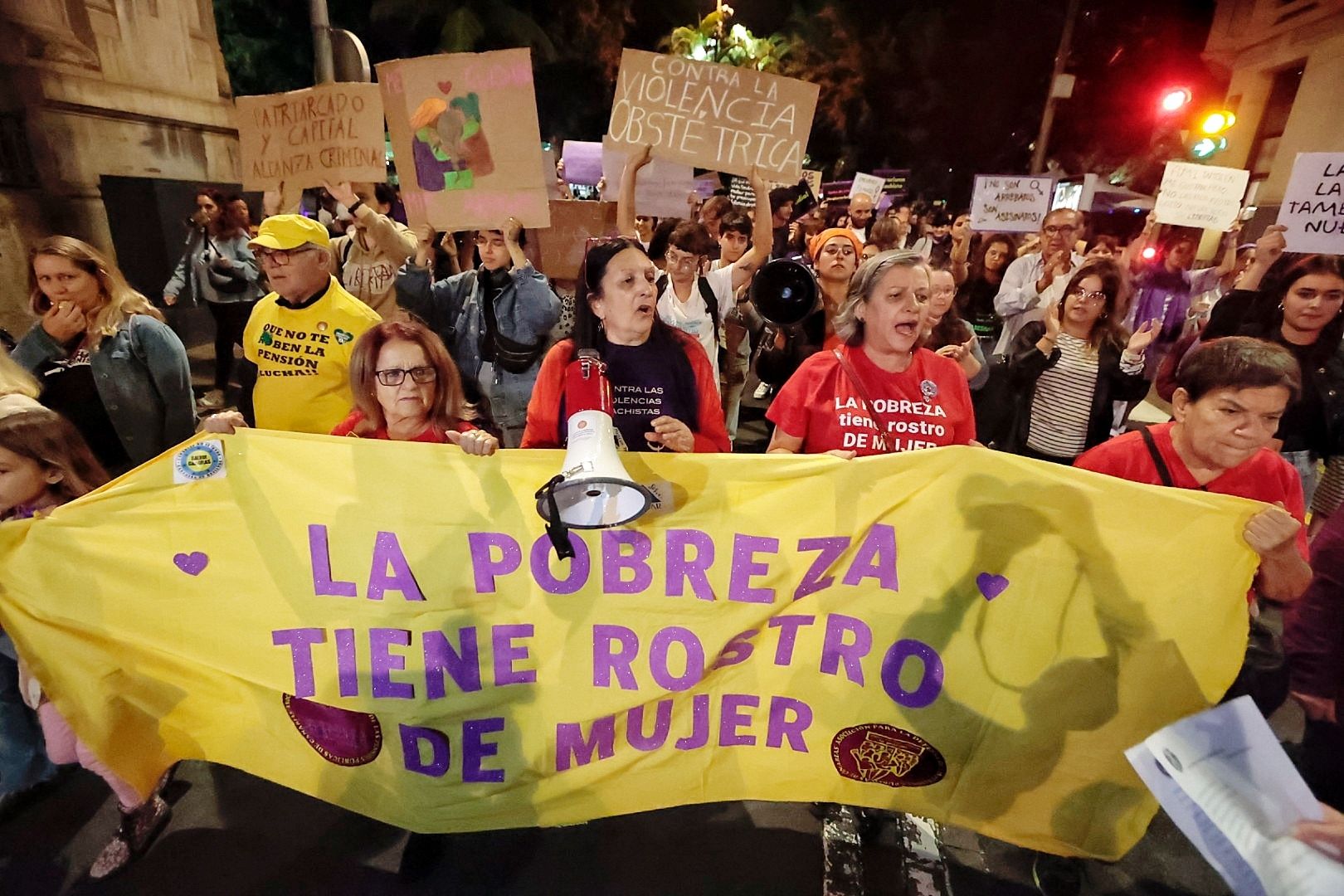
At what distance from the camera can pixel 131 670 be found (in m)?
2.21

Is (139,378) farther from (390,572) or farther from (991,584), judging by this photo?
(991,584)

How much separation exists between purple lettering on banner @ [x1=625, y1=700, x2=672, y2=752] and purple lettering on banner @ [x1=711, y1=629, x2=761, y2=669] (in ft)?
0.69

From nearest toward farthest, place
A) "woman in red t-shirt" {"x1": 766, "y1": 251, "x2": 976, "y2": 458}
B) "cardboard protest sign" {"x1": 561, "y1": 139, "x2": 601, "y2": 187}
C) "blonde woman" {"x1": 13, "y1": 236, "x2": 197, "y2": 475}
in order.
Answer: "woman in red t-shirt" {"x1": 766, "y1": 251, "x2": 976, "y2": 458} < "blonde woman" {"x1": 13, "y1": 236, "x2": 197, "y2": 475} < "cardboard protest sign" {"x1": 561, "y1": 139, "x2": 601, "y2": 187}

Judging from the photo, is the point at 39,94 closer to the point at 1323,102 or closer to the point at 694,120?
the point at 694,120

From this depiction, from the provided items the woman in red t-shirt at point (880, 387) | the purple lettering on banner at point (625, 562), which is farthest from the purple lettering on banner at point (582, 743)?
the woman in red t-shirt at point (880, 387)

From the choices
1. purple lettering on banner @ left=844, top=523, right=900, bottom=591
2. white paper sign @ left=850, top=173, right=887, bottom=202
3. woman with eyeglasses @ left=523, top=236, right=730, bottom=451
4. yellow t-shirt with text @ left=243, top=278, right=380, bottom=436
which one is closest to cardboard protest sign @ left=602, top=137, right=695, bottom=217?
yellow t-shirt with text @ left=243, top=278, right=380, bottom=436

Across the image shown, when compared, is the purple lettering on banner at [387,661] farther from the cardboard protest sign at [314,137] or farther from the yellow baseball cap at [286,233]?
the cardboard protest sign at [314,137]

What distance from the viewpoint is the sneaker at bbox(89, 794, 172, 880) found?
2.41 m

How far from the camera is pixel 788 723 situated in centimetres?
228

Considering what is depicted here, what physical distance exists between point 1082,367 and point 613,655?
282cm

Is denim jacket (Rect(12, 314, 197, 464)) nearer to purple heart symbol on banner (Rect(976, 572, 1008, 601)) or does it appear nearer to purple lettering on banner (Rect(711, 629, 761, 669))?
purple lettering on banner (Rect(711, 629, 761, 669))

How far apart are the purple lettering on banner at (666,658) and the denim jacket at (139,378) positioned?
2.51 m

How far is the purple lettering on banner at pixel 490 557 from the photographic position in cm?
214

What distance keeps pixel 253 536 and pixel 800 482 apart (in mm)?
1592
